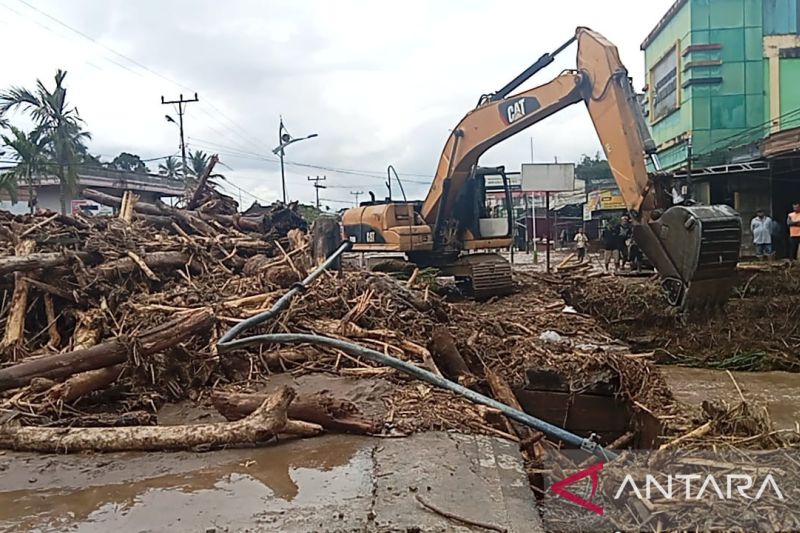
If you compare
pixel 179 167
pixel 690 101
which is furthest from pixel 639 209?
pixel 179 167

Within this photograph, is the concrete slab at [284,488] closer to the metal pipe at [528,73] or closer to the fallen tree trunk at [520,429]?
the fallen tree trunk at [520,429]

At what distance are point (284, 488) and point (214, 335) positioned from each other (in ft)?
8.68

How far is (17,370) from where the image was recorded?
5074 millimetres

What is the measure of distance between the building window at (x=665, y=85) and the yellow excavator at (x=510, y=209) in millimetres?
16119

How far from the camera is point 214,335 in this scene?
5.95 m

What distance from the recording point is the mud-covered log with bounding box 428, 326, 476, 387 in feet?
20.1

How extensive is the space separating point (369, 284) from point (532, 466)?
3659 mm

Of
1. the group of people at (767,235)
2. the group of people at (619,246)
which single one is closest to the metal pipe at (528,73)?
the group of people at (619,246)

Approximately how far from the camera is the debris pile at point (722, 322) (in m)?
8.71

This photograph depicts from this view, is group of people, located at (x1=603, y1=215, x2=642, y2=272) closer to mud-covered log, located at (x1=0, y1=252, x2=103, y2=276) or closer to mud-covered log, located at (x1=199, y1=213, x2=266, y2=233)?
mud-covered log, located at (x1=199, y1=213, x2=266, y2=233)

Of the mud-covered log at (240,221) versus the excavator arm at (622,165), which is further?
the mud-covered log at (240,221)

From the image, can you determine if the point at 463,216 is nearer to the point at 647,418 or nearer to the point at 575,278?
the point at 575,278

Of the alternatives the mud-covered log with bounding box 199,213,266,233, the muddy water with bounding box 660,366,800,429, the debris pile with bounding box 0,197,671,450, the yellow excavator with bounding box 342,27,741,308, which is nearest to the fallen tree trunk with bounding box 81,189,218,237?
the mud-covered log with bounding box 199,213,266,233

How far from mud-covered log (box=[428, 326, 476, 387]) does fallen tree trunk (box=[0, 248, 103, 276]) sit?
3.88m
